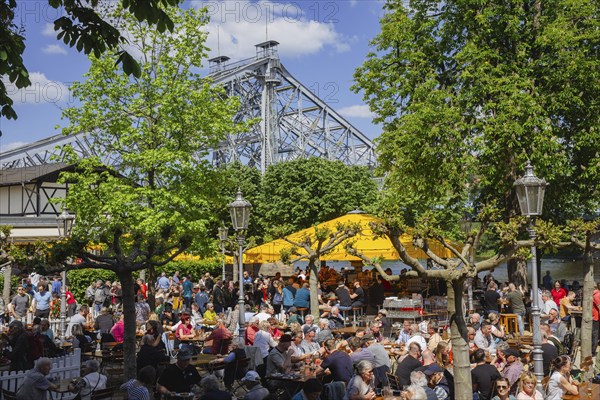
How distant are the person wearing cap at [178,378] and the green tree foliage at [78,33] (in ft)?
14.0

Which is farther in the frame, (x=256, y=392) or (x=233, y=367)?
(x=233, y=367)

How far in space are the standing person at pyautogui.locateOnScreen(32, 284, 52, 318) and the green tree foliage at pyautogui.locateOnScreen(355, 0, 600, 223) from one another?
11.8m

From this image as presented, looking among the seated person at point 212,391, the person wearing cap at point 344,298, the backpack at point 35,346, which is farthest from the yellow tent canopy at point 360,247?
the seated person at point 212,391

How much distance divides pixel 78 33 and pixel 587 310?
11442 millimetres

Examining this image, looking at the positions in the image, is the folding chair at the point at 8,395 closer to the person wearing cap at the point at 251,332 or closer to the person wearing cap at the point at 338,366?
the person wearing cap at the point at 338,366

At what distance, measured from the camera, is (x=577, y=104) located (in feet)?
64.2

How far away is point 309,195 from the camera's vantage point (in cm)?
4259

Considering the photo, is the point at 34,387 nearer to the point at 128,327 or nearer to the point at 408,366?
the point at 128,327

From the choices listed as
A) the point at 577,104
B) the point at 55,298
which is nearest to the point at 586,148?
the point at 577,104

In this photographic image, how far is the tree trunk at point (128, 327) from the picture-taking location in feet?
36.3

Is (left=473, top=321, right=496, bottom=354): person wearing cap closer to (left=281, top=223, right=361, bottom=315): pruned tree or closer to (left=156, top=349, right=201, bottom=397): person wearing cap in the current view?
(left=281, top=223, right=361, bottom=315): pruned tree

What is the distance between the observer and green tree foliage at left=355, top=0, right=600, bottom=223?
19578 mm

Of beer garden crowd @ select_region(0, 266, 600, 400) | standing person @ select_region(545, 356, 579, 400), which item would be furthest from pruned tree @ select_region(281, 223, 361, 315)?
standing person @ select_region(545, 356, 579, 400)

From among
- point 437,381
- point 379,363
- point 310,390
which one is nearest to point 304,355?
point 379,363
